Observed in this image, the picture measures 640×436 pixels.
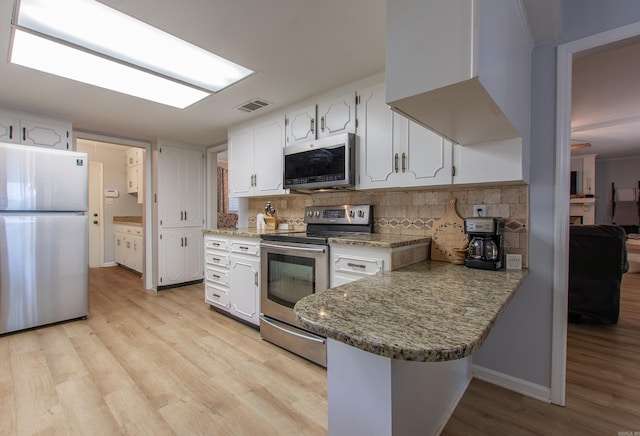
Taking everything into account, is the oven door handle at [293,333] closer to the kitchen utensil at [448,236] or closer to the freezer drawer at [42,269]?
the kitchen utensil at [448,236]

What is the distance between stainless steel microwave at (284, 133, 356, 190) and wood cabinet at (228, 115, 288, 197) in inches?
10.2

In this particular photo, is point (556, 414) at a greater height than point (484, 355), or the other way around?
point (484, 355)

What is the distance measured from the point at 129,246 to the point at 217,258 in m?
3.17

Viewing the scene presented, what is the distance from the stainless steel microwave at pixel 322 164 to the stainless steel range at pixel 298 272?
13.3 inches

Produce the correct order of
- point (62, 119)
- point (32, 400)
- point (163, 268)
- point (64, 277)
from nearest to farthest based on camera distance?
point (32, 400), point (64, 277), point (62, 119), point (163, 268)

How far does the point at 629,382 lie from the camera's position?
186cm

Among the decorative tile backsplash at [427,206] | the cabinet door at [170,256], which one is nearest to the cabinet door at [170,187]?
the cabinet door at [170,256]

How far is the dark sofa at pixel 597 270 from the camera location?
2.59 meters

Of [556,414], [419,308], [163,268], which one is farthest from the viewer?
[163,268]

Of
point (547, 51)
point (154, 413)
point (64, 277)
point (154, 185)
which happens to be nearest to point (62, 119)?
point (154, 185)

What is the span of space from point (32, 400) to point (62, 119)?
9.20 ft

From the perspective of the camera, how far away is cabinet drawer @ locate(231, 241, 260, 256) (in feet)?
8.72

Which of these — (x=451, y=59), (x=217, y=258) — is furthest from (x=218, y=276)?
(x=451, y=59)

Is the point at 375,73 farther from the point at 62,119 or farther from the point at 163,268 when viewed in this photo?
the point at 163,268
